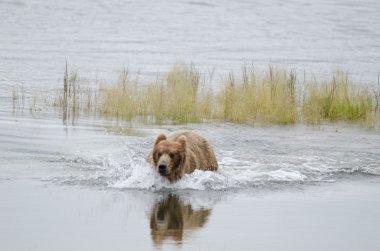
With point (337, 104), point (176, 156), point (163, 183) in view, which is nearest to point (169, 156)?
point (176, 156)

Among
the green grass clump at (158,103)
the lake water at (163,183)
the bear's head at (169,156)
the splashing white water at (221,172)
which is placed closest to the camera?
the lake water at (163,183)

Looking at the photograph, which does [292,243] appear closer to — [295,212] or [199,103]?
[295,212]

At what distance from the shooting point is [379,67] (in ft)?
113

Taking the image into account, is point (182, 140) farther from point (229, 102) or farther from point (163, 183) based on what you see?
point (229, 102)

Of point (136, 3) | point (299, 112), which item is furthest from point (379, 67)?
point (136, 3)

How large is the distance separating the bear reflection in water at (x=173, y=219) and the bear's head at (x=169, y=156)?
60cm

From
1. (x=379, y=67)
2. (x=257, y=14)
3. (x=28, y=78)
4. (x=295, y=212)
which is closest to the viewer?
(x=295, y=212)

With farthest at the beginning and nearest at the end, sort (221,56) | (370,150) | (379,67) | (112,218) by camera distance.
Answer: (221,56)
(379,67)
(370,150)
(112,218)

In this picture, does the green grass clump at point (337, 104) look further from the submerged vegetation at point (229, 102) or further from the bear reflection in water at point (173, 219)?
the bear reflection in water at point (173, 219)

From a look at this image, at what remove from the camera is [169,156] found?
514 inches

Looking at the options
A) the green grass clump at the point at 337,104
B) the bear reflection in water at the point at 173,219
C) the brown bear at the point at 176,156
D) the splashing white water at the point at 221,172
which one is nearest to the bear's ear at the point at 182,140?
the brown bear at the point at 176,156

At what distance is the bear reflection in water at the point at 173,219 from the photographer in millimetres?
10297

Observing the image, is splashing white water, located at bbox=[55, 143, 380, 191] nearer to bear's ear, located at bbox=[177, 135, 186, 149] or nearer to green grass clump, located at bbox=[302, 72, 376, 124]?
bear's ear, located at bbox=[177, 135, 186, 149]

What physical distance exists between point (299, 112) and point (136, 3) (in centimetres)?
4510
